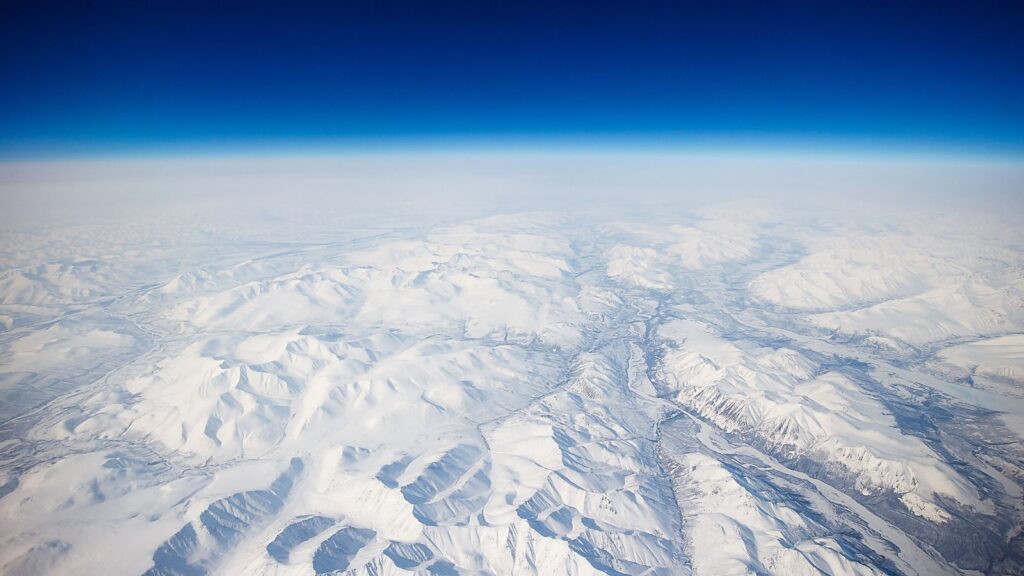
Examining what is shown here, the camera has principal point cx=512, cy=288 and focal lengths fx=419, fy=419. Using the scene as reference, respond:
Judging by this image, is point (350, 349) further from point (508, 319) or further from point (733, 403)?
point (733, 403)

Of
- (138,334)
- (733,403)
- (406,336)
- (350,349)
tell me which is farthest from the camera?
(138,334)

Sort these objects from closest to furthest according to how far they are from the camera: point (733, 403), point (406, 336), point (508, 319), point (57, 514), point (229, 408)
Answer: point (57, 514)
point (229, 408)
point (733, 403)
point (406, 336)
point (508, 319)

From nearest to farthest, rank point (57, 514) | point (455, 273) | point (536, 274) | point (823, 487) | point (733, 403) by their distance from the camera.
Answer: point (57, 514)
point (823, 487)
point (733, 403)
point (455, 273)
point (536, 274)

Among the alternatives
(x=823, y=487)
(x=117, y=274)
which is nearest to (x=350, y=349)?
(x=823, y=487)

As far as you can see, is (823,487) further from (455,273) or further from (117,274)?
(117,274)

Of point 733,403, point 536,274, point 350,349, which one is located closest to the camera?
point 733,403

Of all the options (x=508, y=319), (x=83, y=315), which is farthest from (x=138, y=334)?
(x=508, y=319)

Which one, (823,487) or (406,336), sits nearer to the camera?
(823,487)

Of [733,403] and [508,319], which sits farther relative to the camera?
[508,319]

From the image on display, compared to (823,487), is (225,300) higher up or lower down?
higher up
